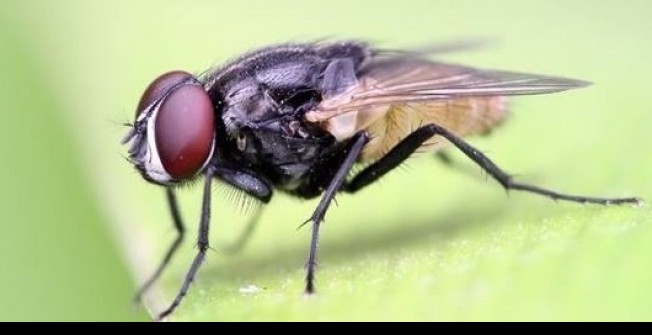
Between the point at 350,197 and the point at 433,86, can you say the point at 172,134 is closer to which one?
the point at 433,86

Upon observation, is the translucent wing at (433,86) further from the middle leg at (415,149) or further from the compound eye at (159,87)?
the compound eye at (159,87)

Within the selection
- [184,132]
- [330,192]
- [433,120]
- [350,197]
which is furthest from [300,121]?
[350,197]

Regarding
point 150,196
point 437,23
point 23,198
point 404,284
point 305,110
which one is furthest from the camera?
point 437,23

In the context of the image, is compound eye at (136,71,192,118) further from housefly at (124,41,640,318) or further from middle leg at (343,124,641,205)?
middle leg at (343,124,641,205)

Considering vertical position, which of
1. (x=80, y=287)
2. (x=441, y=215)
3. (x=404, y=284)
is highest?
(x=404, y=284)

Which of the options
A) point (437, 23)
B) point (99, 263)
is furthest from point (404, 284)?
point (437, 23)

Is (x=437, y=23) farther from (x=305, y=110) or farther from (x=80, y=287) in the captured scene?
(x=80, y=287)

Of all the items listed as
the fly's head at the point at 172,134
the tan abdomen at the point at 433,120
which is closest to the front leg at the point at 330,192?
the tan abdomen at the point at 433,120

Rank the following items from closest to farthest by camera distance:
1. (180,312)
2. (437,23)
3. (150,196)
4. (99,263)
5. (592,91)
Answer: (180,312) < (99,263) < (150,196) < (592,91) < (437,23)
